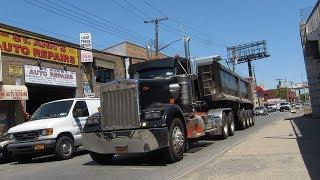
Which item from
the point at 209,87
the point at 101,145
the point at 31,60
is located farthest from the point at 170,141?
the point at 31,60

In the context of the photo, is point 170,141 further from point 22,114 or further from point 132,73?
point 22,114

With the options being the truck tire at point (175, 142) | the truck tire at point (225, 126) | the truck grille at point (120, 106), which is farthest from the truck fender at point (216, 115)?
the truck grille at point (120, 106)

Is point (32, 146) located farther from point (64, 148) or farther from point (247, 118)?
point (247, 118)

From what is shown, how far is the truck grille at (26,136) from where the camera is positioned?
1548cm

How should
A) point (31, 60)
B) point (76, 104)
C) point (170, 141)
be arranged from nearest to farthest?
point (170, 141) < point (76, 104) < point (31, 60)

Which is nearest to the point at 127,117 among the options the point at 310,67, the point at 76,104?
the point at 76,104

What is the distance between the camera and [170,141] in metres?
12.7

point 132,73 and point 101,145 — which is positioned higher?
point 132,73

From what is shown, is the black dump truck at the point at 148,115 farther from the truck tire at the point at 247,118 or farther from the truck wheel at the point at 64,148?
the truck tire at the point at 247,118

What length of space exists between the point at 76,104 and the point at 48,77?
13864 mm

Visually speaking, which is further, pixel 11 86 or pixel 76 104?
pixel 11 86

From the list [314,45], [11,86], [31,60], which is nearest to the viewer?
[11,86]

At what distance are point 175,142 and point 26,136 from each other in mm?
5284

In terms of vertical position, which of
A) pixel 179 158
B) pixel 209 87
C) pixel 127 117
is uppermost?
pixel 209 87
